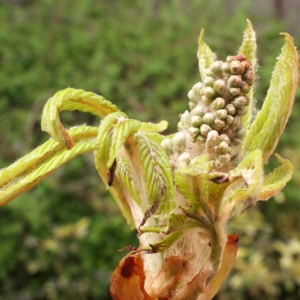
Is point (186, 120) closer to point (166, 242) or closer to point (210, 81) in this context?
point (210, 81)

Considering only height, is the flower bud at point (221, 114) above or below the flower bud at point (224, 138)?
above

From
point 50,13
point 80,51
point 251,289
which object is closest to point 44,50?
point 80,51

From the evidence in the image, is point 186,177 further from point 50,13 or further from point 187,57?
point 50,13

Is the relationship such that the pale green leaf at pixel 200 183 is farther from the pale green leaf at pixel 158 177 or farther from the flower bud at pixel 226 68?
the flower bud at pixel 226 68

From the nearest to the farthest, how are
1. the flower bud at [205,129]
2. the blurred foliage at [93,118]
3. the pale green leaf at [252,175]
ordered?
1. the pale green leaf at [252,175]
2. the flower bud at [205,129]
3. the blurred foliage at [93,118]

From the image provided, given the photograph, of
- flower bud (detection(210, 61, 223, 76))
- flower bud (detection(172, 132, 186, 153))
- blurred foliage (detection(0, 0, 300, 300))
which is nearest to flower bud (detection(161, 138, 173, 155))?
flower bud (detection(172, 132, 186, 153))

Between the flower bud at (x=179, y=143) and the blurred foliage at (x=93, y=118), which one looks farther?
the blurred foliage at (x=93, y=118)

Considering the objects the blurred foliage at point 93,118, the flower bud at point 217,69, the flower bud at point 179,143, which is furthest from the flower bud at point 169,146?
the blurred foliage at point 93,118

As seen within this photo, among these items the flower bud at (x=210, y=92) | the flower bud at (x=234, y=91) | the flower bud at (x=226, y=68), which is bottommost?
the flower bud at (x=234, y=91)
